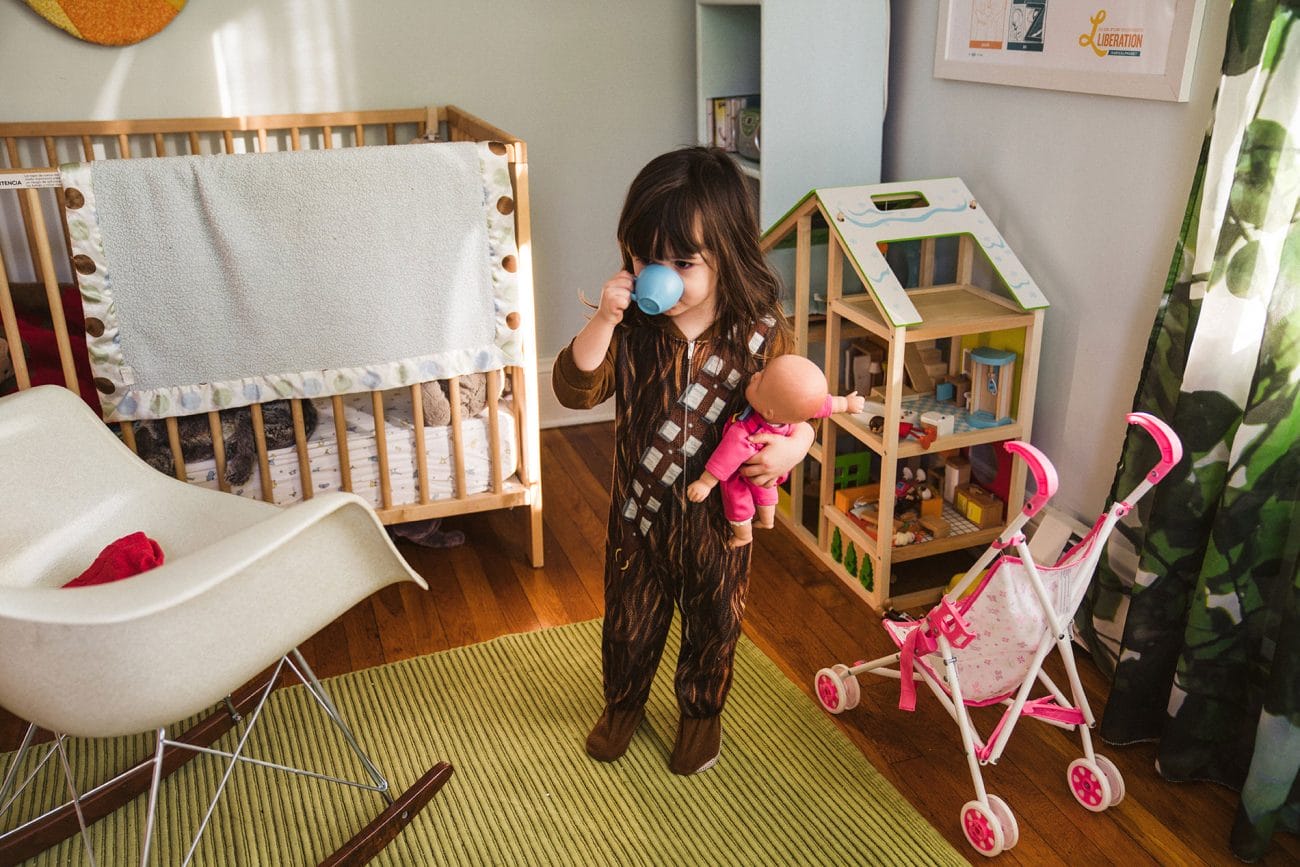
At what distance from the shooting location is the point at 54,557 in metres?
1.60

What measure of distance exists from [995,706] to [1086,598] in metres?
0.29

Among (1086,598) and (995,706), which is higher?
(1086,598)

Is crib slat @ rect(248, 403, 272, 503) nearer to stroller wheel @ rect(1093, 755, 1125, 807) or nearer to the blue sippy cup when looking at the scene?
the blue sippy cup

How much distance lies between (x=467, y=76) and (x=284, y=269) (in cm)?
118

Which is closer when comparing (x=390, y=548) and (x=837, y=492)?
(x=390, y=548)

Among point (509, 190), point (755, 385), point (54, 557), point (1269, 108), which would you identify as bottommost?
point (54, 557)

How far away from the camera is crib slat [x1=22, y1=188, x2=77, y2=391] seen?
1.92 meters

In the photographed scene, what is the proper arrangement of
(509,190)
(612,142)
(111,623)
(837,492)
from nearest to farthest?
(111,623), (509,190), (837,492), (612,142)

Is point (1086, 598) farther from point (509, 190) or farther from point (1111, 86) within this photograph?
point (509, 190)

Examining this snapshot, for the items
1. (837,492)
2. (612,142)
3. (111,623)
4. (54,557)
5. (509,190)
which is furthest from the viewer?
(612,142)

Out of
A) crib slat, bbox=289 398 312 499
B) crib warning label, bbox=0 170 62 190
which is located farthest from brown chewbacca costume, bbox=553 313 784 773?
crib warning label, bbox=0 170 62 190

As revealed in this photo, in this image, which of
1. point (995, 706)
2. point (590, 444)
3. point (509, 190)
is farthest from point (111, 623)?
point (590, 444)

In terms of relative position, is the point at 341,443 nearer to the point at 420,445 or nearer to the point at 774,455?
the point at 420,445

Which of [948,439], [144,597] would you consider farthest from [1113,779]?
[144,597]
